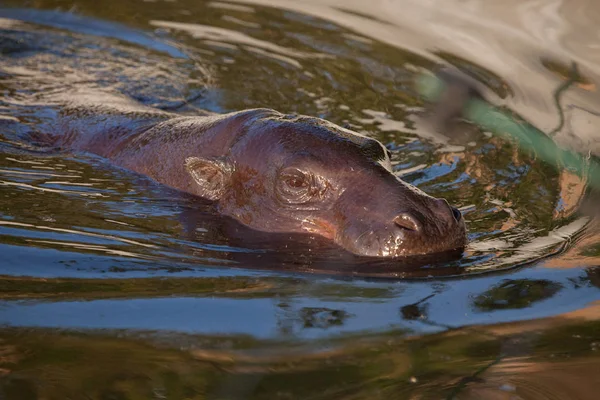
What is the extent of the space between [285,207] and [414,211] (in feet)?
2.83

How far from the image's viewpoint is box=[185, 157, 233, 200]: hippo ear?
19.5ft

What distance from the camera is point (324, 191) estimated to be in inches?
212

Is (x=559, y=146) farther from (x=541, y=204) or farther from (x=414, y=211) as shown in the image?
(x=414, y=211)

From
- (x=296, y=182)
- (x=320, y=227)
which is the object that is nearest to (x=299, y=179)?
(x=296, y=182)

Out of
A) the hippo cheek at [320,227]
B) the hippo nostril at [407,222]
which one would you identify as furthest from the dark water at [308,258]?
the hippo nostril at [407,222]

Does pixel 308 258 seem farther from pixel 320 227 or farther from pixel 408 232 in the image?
pixel 408 232

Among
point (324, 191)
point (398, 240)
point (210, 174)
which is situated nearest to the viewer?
point (398, 240)

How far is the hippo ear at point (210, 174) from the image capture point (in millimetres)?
5945

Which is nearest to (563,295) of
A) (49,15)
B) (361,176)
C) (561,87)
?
(361,176)

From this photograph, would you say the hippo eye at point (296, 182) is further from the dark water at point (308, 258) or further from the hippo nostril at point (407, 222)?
the hippo nostril at point (407, 222)

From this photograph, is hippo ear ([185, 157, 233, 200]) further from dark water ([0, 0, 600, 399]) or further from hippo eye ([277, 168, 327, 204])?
hippo eye ([277, 168, 327, 204])

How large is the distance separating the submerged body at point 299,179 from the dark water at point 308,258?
14 centimetres

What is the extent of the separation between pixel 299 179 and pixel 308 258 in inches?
22.1

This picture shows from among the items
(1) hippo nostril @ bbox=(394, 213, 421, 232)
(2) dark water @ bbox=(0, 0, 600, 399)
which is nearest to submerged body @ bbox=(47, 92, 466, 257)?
(1) hippo nostril @ bbox=(394, 213, 421, 232)
